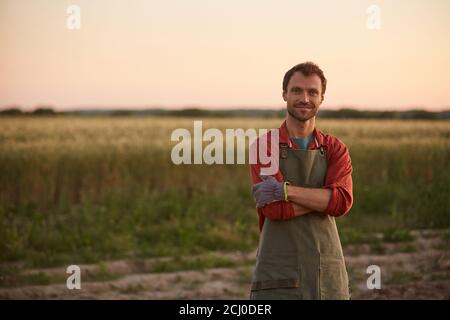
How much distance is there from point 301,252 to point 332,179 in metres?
0.31

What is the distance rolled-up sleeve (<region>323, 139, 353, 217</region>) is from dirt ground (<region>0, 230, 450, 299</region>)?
3157 millimetres

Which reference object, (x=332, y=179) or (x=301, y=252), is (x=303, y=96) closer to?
(x=332, y=179)

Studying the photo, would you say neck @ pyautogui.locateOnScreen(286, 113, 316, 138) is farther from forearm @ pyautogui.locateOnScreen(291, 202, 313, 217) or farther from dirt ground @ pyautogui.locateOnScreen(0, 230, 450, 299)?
dirt ground @ pyautogui.locateOnScreen(0, 230, 450, 299)

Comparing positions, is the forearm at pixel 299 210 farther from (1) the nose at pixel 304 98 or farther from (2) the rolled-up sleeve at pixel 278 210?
(1) the nose at pixel 304 98

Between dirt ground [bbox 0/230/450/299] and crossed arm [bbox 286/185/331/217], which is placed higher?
crossed arm [bbox 286/185/331/217]

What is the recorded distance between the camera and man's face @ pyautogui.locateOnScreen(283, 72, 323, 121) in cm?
284

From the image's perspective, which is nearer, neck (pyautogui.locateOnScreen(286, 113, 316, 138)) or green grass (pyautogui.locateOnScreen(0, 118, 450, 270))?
neck (pyautogui.locateOnScreen(286, 113, 316, 138))

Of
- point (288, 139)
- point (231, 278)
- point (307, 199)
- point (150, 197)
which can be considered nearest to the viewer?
point (307, 199)

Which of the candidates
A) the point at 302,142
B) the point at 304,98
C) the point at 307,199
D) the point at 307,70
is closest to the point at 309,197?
the point at 307,199

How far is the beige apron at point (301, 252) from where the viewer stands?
2.84 metres

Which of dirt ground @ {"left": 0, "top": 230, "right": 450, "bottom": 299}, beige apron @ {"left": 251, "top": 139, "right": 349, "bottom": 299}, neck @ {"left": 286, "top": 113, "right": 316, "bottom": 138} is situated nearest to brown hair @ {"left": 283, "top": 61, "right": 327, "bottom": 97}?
neck @ {"left": 286, "top": 113, "right": 316, "bottom": 138}

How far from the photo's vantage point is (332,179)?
9.43 feet
